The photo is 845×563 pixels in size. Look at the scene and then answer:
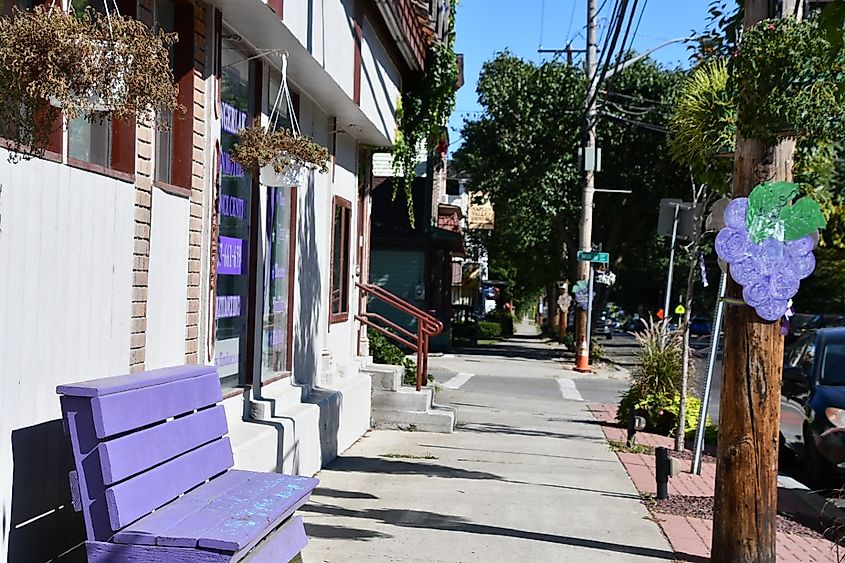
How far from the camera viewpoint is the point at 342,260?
13.2 meters

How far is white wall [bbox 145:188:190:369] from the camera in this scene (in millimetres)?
6270

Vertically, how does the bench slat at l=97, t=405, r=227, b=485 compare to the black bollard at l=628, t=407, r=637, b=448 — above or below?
above

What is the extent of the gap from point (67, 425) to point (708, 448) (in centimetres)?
1047

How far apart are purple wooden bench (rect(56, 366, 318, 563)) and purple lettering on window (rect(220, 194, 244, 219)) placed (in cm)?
256

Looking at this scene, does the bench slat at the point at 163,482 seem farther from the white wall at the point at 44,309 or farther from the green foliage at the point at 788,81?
the green foliage at the point at 788,81

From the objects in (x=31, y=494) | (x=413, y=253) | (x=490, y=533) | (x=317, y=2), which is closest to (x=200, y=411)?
(x=31, y=494)

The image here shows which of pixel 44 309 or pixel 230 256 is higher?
pixel 230 256

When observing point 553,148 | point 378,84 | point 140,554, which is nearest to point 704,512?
point 140,554

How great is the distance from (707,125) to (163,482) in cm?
534

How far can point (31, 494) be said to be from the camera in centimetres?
454

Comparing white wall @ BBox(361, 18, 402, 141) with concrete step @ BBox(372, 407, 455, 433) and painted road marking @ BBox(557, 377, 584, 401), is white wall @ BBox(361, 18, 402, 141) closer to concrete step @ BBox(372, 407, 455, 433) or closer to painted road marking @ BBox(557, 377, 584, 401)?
concrete step @ BBox(372, 407, 455, 433)

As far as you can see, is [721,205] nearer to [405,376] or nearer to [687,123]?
[687,123]

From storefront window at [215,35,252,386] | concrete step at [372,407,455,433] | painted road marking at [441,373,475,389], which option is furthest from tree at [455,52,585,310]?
storefront window at [215,35,252,386]

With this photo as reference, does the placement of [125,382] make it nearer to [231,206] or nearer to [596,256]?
[231,206]
